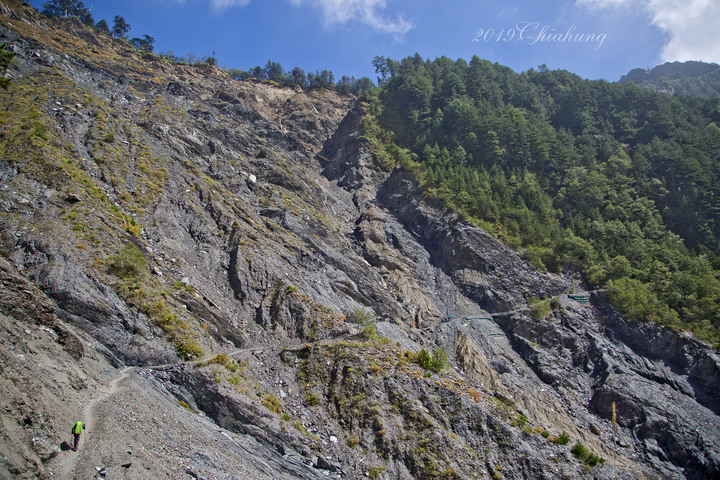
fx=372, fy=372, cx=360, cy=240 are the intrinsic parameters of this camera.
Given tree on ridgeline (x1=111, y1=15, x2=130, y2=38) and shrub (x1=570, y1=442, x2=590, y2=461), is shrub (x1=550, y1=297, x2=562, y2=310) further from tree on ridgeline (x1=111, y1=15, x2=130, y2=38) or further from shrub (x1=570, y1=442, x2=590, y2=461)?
tree on ridgeline (x1=111, y1=15, x2=130, y2=38)

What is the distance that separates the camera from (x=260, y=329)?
2969cm

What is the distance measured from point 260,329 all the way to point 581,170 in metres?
65.3

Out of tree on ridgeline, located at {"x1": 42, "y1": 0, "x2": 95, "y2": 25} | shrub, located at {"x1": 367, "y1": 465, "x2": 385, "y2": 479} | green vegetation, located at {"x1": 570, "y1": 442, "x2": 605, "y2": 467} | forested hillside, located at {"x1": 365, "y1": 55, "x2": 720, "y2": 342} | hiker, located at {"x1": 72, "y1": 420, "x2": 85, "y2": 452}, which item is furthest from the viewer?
tree on ridgeline, located at {"x1": 42, "y1": 0, "x2": 95, "y2": 25}

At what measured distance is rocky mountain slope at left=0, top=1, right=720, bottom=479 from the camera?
1641 cm

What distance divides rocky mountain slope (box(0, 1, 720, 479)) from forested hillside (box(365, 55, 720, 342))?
514 cm

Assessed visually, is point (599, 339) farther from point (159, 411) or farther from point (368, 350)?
point (159, 411)

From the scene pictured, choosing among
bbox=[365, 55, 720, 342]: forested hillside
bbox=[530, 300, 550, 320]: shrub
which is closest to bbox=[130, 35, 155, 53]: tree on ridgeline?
bbox=[365, 55, 720, 342]: forested hillside

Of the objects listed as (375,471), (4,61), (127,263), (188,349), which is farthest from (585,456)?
(4,61)

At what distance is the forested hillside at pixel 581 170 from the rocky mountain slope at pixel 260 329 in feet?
16.8

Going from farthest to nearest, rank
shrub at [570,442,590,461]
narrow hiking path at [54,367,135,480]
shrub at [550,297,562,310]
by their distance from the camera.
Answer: shrub at [550,297,562,310] < shrub at [570,442,590,461] < narrow hiking path at [54,367,135,480]

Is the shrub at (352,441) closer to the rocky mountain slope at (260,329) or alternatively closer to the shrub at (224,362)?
the rocky mountain slope at (260,329)

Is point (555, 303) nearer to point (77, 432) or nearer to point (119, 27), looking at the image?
point (77, 432)

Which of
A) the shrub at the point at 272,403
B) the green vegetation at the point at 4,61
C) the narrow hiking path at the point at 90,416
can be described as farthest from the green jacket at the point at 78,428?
the green vegetation at the point at 4,61

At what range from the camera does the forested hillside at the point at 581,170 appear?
51.4 meters
